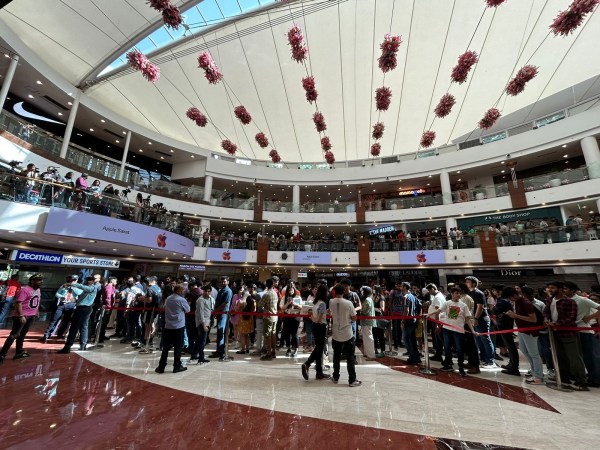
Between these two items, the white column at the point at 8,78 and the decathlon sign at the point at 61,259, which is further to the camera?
the decathlon sign at the point at 61,259

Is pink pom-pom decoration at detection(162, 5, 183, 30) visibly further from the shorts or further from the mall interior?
the shorts

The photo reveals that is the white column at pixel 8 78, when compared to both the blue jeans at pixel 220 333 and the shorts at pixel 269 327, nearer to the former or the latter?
the blue jeans at pixel 220 333

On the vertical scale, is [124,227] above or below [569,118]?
below

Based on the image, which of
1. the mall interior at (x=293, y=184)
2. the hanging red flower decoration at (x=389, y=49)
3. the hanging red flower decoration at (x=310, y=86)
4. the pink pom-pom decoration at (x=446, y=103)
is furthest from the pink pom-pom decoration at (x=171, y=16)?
the pink pom-pom decoration at (x=446, y=103)

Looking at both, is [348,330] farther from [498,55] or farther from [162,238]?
[498,55]

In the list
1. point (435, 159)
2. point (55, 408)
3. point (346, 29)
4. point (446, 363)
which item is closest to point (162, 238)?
point (55, 408)

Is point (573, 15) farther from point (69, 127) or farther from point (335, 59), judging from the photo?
point (69, 127)

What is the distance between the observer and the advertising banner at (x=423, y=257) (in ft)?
55.0

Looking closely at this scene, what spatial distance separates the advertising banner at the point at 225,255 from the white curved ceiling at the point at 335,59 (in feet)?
32.0

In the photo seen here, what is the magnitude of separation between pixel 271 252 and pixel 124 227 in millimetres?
9728

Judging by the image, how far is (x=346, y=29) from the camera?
1433cm

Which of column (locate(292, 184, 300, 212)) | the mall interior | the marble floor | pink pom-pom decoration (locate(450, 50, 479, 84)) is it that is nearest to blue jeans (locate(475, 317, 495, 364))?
the mall interior

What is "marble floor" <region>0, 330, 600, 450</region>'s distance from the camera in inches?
103

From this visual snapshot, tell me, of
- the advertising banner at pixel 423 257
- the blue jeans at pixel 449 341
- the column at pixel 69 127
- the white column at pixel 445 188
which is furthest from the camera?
the white column at pixel 445 188
